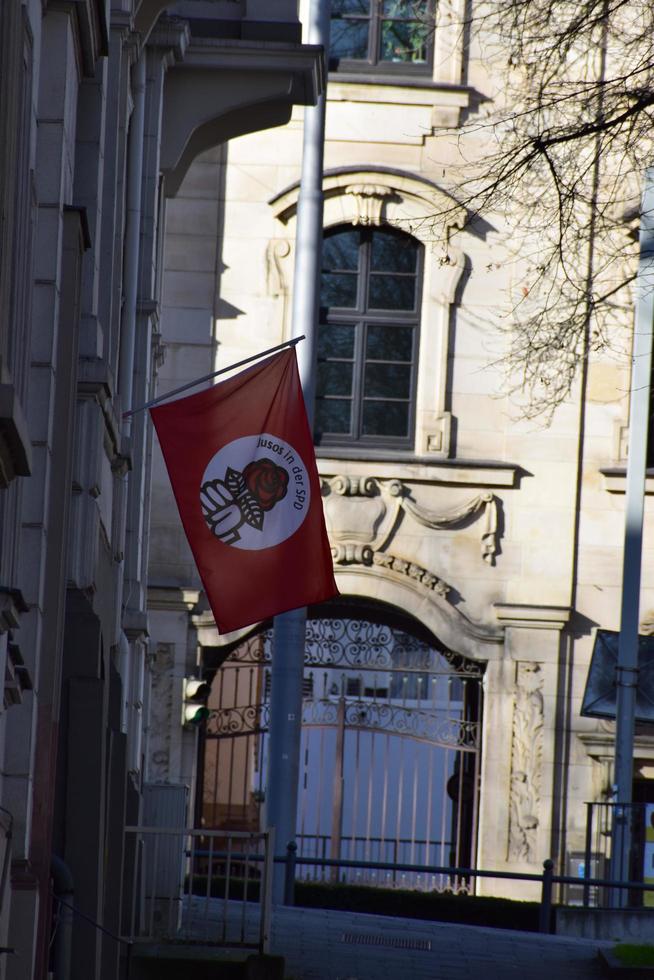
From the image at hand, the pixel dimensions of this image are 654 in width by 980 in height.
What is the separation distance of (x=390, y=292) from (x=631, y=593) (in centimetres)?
654

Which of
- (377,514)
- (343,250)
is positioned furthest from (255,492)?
(343,250)

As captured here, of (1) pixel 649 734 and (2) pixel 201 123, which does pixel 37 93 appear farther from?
(1) pixel 649 734

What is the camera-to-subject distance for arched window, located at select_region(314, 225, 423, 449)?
989 inches

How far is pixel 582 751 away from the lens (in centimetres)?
2405

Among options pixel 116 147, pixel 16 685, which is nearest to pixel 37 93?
pixel 16 685

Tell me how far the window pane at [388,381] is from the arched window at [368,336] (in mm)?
13

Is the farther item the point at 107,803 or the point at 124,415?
the point at 124,415

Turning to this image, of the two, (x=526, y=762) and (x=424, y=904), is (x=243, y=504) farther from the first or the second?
(x=526, y=762)

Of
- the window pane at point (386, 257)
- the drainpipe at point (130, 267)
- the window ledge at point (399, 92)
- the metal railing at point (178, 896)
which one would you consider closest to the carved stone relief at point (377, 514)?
the window pane at point (386, 257)

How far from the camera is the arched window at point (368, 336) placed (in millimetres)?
25109

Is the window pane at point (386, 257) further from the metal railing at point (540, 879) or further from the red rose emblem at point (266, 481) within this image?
the red rose emblem at point (266, 481)

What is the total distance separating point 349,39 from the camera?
25547 millimetres

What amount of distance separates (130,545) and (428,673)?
10.3 meters

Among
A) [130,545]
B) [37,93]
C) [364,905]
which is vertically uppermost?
[37,93]
